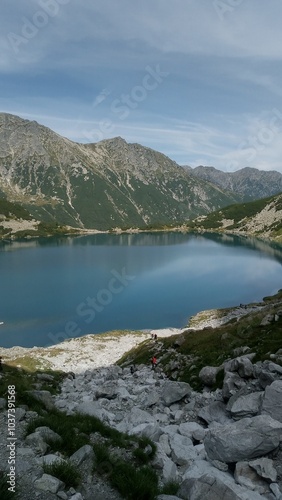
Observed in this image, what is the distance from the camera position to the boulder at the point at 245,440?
442 inches

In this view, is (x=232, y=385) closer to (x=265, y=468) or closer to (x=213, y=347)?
(x=265, y=468)

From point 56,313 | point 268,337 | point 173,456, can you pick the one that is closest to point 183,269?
point 56,313

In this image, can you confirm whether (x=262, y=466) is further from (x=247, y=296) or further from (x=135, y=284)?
(x=135, y=284)

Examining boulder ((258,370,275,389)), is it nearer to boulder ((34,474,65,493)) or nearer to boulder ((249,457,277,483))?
boulder ((249,457,277,483))

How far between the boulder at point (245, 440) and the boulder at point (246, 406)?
8.22ft

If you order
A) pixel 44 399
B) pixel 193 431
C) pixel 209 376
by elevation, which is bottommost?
pixel 209 376

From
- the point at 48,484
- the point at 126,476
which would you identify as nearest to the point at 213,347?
the point at 126,476

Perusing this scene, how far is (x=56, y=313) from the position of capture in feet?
291

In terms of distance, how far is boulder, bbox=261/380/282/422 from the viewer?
13.4 metres

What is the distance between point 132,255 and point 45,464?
190m

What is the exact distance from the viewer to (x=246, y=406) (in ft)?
48.8

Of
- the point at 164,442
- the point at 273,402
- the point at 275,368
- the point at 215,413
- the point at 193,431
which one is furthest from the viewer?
the point at 275,368

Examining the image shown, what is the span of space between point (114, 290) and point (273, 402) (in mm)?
103105

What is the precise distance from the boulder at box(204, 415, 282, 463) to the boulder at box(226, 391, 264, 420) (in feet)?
8.22
